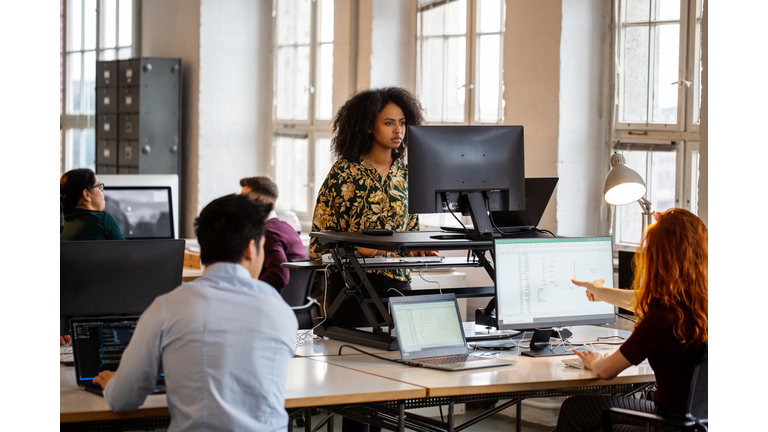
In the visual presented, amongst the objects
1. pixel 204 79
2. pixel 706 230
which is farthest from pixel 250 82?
pixel 706 230

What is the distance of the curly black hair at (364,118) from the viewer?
320 centimetres

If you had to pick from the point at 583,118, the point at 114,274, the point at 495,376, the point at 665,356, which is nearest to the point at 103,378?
the point at 114,274

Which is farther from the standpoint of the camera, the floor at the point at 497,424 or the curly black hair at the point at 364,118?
the floor at the point at 497,424

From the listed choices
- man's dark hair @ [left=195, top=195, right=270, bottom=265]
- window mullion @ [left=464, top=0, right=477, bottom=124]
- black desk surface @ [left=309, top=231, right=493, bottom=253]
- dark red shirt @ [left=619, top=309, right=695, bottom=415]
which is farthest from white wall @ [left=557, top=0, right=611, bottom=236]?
man's dark hair @ [left=195, top=195, right=270, bottom=265]

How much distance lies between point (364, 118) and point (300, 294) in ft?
4.03

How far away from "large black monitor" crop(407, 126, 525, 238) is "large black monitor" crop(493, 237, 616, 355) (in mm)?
176

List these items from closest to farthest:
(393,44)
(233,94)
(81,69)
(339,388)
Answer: (339,388), (393,44), (233,94), (81,69)

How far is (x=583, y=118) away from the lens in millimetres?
4367

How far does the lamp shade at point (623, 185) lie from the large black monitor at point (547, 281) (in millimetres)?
178

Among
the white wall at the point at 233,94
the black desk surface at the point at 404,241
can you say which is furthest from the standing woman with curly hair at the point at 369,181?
the white wall at the point at 233,94

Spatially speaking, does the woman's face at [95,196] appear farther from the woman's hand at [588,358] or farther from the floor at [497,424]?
the woman's hand at [588,358]

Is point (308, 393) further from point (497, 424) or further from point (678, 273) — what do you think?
point (497, 424)

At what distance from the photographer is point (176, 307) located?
1798 mm
